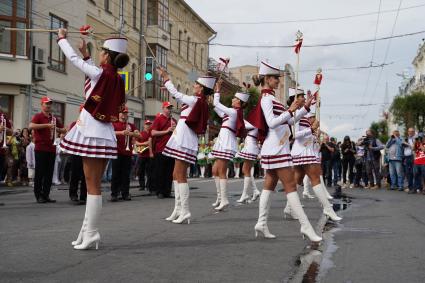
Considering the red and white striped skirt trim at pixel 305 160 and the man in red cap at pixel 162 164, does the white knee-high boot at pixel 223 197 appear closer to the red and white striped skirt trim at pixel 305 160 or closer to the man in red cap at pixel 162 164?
the red and white striped skirt trim at pixel 305 160

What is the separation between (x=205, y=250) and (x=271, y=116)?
1.84 meters

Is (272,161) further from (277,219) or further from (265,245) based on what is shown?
(277,219)

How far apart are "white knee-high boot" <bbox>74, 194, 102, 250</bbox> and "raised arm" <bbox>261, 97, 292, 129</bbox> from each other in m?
2.22

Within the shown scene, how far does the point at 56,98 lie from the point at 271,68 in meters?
21.5

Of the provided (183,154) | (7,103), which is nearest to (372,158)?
(183,154)

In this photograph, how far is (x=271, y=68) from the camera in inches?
285

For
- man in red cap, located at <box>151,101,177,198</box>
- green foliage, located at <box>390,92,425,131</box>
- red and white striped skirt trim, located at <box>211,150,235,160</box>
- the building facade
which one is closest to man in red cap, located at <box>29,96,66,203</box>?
man in red cap, located at <box>151,101,177,198</box>

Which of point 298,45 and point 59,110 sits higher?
point 59,110

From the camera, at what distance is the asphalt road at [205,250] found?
5029 millimetres

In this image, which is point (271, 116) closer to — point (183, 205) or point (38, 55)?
point (183, 205)

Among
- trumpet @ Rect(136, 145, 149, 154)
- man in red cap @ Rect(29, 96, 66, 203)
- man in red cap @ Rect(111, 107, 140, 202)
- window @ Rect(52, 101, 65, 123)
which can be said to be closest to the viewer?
man in red cap @ Rect(29, 96, 66, 203)

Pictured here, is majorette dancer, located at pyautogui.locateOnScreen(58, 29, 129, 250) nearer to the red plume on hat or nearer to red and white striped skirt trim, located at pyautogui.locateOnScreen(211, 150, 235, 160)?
the red plume on hat

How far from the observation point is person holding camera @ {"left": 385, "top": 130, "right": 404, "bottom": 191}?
794 inches

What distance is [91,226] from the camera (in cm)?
612
